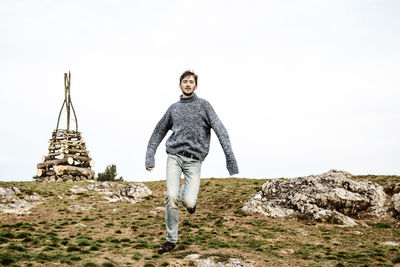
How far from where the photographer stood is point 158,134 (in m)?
8.23

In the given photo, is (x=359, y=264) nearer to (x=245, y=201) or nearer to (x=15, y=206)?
(x=245, y=201)

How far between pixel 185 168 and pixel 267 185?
1071cm

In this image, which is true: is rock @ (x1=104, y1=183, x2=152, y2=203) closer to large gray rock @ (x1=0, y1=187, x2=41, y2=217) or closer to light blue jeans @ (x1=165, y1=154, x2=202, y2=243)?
large gray rock @ (x1=0, y1=187, x2=41, y2=217)

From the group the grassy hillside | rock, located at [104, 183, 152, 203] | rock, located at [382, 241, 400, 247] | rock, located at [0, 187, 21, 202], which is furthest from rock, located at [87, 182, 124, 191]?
rock, located at [382, 241, 400, 247]

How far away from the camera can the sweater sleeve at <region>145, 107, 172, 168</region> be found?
8.05 meters

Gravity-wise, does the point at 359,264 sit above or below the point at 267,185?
below

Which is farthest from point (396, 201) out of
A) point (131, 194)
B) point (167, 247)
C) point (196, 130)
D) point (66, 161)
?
point (66, 161)

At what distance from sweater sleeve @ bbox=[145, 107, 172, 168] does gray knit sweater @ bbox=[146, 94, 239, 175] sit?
0.24 m

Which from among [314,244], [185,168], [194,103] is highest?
[194,103]

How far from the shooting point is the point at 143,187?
21047mm

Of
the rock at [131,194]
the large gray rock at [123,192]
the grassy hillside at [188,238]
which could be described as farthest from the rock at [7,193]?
the rock at [131,194]

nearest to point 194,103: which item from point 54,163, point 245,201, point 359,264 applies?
point 359,264

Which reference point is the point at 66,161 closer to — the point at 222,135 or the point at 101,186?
the point at 101,186

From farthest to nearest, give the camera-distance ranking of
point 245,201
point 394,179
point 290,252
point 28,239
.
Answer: point 394,179
point 245,201
point 28,239
point 290,252
